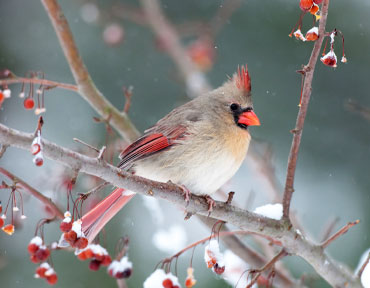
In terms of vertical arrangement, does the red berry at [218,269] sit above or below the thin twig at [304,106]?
below

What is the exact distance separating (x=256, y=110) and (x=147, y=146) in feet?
8.04

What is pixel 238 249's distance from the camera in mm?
2963

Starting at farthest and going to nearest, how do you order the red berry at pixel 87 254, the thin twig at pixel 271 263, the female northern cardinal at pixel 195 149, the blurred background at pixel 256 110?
the blurred background at pixel 256 110 → the female northern cardinal at pixel 195 149 → the red berry at pixel 87 254 → the thin twig at pixel 271 263

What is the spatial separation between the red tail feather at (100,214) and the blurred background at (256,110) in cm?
188

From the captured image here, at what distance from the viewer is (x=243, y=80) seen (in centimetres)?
295

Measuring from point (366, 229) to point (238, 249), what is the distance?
2182 mm

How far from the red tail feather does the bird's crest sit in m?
0.82

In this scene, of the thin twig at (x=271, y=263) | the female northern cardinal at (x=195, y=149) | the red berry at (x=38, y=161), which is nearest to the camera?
the red berry at (x=38, y=161)

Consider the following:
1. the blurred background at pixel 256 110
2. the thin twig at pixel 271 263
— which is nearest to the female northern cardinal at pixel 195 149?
the thin twig at pixel 271 263

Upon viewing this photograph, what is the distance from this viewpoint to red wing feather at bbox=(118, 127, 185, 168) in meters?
2.79

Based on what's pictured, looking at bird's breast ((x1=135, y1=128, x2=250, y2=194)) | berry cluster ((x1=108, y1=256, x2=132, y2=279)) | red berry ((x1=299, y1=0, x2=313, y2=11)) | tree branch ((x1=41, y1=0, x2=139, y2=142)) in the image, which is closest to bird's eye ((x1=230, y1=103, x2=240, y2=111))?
bird's breast ((x1=135, y1=128, x2=250, y2=194))

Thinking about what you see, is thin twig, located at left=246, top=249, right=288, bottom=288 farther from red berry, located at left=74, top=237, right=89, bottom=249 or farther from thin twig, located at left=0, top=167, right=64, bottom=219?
thin twig, located at left=0, top=167, right=64, bottom=219

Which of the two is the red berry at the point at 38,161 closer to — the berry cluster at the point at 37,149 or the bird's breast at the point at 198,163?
the berry cluster at the point at 37,149

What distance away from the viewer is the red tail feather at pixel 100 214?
2521mm
